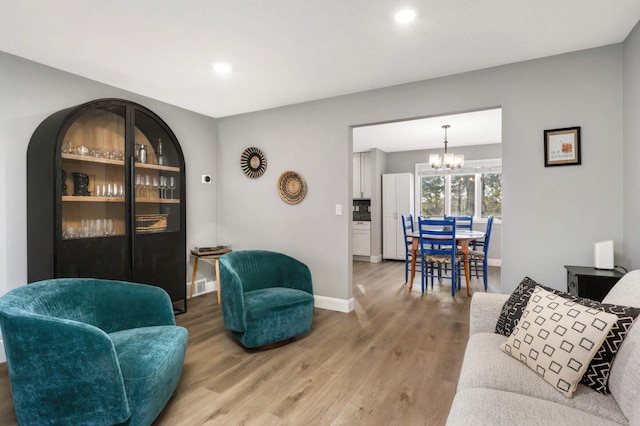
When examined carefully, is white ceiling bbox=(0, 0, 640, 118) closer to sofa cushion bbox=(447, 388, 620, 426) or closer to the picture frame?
the picture frame

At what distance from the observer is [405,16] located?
212 centimetres

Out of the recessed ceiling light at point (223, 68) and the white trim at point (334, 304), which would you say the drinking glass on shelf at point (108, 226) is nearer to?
the recessed ceiling light at point (223, 68)

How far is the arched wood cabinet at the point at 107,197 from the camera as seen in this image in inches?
104

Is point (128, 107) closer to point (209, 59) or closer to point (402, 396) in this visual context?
point (209, 59)

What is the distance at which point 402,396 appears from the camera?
204 centimetres

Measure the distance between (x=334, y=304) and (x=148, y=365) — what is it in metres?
2.34

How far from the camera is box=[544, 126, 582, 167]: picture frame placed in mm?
2617

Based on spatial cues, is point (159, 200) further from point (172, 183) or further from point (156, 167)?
point (156, 167)

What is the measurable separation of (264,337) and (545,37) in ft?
10.2

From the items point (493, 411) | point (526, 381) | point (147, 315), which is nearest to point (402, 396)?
point (526, 381)

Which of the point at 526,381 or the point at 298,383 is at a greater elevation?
the point at 526,381

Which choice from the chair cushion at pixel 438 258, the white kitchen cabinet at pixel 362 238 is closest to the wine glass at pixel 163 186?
the chair cushion at pixel 438 258

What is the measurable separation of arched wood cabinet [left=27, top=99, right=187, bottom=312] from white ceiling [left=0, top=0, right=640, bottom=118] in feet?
1.62

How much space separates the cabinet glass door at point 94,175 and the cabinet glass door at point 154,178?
168 mm
